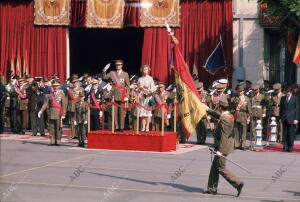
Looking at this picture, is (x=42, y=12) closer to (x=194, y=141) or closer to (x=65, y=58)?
(x=65, y=58)

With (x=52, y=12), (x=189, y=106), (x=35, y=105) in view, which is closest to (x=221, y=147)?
(x=189, y=106)

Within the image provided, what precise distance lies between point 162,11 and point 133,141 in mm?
10030

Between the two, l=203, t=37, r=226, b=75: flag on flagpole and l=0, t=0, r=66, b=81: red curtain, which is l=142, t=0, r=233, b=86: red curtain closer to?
l=203, t=37, r=226, b=75: flag on flagpole

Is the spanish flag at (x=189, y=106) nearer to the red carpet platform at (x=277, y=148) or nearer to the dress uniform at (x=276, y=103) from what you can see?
the red carpet platform at (x=277, y=148)

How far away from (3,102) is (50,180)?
42.4 feet

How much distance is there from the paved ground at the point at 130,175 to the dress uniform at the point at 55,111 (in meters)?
0.41

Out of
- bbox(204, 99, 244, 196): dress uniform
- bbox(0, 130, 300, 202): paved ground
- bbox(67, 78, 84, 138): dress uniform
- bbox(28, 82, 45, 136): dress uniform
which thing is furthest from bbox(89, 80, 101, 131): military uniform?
bbox(204, 99, 244, 196): dress uniform

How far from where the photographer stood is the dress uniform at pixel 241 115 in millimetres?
26938

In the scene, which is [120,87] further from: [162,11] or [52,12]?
[52,12]

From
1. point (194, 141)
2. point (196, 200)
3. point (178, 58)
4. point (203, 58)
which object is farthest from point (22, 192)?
point (203, 58)

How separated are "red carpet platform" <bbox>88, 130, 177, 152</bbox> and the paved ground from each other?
379 mm

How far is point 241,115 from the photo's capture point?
2700 cm

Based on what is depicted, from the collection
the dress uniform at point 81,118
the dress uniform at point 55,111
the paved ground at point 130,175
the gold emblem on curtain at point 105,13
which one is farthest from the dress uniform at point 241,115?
the gold emblem on curtain at point 105,13

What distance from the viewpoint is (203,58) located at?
34.2 metres
